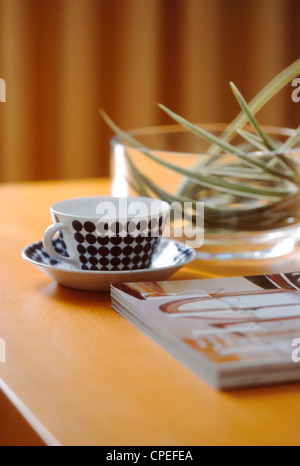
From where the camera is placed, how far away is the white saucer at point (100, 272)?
53 cm

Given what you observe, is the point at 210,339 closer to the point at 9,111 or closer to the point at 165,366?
the point at 165,366

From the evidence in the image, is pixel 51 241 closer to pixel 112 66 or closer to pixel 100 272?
pixel 100 272

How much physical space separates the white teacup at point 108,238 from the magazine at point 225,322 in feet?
0.16

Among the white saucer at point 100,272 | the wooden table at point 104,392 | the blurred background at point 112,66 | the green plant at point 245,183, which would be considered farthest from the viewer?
the blurred background at point 112,66

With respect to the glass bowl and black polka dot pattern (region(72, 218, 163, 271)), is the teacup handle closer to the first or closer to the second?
black polka dot pattern (region(72, 218, 163, 271))

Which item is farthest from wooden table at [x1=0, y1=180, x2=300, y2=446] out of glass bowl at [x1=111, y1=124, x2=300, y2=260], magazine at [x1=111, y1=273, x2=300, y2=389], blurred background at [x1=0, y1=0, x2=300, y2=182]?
blurred background at [x1=0, y1=0, x2=300, y2=182]

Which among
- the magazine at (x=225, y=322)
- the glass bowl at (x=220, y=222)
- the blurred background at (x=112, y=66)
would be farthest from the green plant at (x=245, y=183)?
the blurred background at (x=112, y=66)

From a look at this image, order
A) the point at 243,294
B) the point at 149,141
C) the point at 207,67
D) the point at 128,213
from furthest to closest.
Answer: the point at 207,67, the point at 149,141, the point at 128,213, the point at 243,294

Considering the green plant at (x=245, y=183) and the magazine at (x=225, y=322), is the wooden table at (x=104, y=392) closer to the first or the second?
the magazine at (x=225, y=322)

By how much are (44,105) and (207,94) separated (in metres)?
0.55

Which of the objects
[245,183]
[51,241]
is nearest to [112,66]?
[245,183]

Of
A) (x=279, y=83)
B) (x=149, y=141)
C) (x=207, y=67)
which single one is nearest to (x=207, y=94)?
(x=207, y=67)

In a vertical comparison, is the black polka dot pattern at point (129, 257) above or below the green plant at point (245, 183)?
below

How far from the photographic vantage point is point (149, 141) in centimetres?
84
